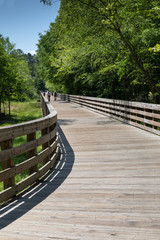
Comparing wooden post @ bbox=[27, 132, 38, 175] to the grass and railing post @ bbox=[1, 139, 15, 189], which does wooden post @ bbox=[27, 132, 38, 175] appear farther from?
the grass

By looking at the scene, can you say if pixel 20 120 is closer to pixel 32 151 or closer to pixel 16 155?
pixel 32 151

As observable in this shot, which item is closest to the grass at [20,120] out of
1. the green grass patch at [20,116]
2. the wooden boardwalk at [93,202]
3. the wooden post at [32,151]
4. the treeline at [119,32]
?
the green grass patch at [20,116]

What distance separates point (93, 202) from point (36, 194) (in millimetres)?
972

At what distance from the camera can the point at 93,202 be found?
3.53 m

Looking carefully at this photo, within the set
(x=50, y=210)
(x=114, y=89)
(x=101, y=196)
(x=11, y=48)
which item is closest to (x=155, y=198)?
(x=101, y=196)

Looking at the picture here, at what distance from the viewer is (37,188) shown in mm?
4266

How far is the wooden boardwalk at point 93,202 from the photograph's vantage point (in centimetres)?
274

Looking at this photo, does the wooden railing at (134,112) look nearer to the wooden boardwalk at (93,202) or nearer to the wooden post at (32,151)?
the wooden boardwalk at (93,202)

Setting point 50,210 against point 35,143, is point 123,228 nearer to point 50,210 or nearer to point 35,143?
point 50,210

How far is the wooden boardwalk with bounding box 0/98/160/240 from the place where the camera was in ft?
8.99

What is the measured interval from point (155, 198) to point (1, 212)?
6.78ft

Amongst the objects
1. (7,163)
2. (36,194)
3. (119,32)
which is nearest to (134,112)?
(119,32)

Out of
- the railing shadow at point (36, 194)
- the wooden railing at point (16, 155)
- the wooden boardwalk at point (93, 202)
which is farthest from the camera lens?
the wooden railing at point (16, 155)

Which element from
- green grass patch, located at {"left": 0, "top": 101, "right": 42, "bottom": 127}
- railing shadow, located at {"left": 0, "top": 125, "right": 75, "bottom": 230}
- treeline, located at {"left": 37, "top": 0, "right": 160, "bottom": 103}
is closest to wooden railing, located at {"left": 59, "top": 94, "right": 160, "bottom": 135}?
treeline, located at {"left": 37, "top": 0, "right": 160, "bottom": 103}
